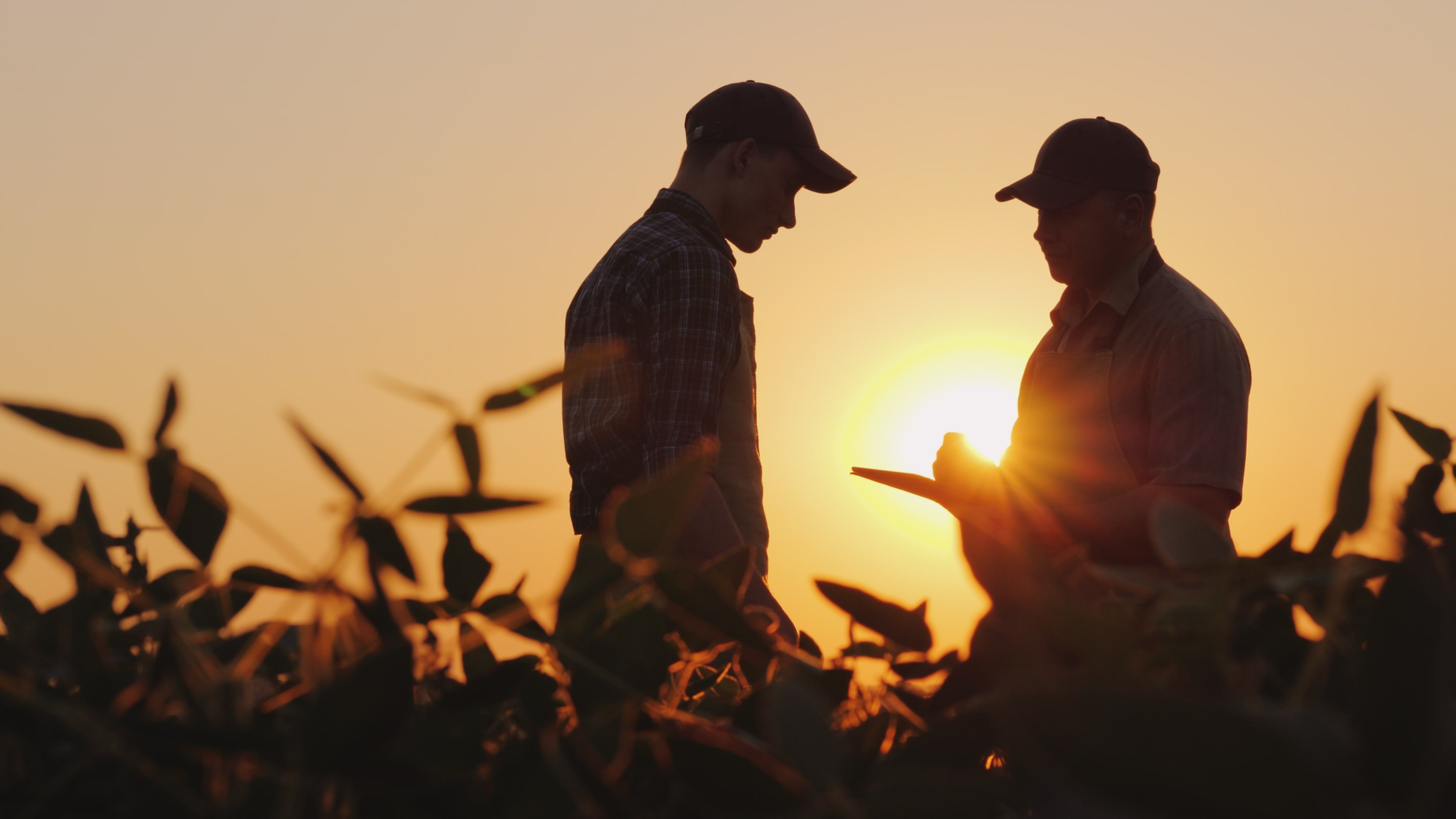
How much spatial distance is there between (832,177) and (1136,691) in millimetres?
3470

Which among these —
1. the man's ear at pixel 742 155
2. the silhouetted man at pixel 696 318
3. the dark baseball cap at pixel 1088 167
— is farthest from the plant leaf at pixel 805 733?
the dark baseball cap at pixel 1088 167

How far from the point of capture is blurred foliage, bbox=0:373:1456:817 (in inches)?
10.3

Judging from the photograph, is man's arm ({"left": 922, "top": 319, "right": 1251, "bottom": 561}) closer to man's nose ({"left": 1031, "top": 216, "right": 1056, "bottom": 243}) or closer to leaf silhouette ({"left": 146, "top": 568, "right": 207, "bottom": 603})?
man's nose ({"left": 1031, "top": 216, "right": 1056, "bottom": 243})

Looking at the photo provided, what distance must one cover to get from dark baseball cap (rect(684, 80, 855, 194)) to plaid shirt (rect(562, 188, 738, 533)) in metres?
0.44

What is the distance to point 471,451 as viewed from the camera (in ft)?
1.42

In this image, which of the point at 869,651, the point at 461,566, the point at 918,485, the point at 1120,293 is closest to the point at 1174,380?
the point at 1120,293

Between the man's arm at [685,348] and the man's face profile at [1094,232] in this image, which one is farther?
the man's face profile at [1094,232]

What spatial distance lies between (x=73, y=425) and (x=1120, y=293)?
3455 millimetres

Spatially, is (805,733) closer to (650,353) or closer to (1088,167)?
(650,353)

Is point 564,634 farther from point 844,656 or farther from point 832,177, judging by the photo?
point 832,177

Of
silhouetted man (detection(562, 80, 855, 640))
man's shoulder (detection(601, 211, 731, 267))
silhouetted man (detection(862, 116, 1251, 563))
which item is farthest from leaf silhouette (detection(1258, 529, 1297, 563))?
man's shoulder (detection(601, 211, 731, 267))

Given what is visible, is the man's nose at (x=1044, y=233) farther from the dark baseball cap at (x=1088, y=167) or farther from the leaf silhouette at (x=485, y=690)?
the leaf silhouette at (x=485, y=690)

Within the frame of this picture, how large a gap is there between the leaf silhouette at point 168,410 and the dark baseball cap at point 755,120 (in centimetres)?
306

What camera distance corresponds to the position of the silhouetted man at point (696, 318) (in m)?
2.86
